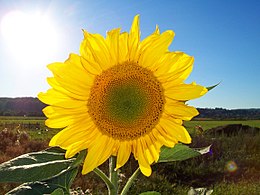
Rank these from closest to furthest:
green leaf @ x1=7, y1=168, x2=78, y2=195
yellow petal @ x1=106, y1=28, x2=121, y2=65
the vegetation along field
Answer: yellow petal @ x1=106, y1=28, x2=121, y2=65
green leaf @ x1=7, y1=168, x2=78, y2=195
the vegetation along field

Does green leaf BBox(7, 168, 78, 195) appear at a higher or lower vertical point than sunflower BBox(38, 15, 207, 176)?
lower

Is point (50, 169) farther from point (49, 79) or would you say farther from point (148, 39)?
point (148, 39)

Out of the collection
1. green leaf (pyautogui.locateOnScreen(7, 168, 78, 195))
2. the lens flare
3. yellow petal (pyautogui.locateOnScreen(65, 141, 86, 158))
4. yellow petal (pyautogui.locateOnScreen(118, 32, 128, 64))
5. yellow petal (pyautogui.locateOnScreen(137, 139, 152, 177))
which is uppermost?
yellow petal (pyautogui.locateOnScreen(118, 32, 128, 64))

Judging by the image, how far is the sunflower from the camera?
1161 mm

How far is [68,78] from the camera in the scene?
1.19 m

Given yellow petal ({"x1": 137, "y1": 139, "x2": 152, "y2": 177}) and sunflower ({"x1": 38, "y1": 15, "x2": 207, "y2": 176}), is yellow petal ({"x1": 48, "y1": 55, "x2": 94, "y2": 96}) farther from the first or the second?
yellow petal ({"x1": 137, "y1": 139, "x2": 152, "y2": 177})

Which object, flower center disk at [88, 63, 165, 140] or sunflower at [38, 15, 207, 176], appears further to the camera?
flower center disk at [88, 63, 165, 140]

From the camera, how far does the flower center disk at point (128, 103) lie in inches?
49.9

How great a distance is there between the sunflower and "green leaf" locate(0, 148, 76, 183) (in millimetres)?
74

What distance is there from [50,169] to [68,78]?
28cm

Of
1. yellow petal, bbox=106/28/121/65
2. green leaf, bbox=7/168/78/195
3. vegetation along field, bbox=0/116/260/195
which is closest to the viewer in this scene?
yellow petal, bbox=106/28/121/65

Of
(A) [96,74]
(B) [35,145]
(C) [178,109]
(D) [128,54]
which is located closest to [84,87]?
(A) [96,74]

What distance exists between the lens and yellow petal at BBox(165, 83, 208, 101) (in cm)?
118

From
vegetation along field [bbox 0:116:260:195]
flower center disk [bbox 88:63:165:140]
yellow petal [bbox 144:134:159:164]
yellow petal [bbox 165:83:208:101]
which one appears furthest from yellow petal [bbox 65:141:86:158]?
A: vegetation along field [bbox 0:116:260:195]
